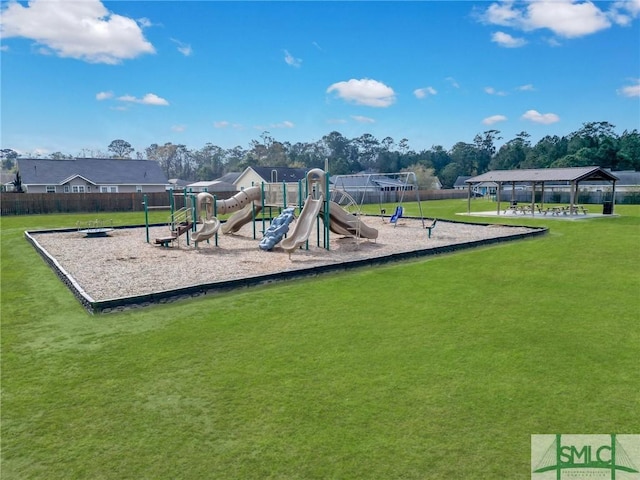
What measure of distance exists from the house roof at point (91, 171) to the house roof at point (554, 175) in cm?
3140

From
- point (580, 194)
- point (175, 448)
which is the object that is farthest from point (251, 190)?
point (580, 194)

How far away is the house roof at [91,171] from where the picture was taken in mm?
39031

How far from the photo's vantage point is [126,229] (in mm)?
19016

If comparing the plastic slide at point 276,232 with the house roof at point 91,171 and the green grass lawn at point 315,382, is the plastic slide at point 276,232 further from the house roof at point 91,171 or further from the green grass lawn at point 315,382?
the house roof at point 91,171

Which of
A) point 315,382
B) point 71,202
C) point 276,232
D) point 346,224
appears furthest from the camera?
point 71,202

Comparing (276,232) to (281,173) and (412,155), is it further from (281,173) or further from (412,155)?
(412,155)

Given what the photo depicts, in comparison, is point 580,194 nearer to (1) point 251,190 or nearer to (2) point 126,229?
(1) point 251,190

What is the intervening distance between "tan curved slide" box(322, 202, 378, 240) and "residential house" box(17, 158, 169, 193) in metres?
33.9

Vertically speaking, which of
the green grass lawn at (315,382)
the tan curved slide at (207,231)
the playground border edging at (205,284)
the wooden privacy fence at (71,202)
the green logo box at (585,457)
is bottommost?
the green logo box at (585,457)

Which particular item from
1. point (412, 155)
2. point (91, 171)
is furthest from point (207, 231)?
point (412, 155)

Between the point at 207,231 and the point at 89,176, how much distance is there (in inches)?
1321

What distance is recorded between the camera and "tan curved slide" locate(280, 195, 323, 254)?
11.5m

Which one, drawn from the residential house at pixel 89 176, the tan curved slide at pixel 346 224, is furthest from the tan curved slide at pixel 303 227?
the residential house at pixel 89 176

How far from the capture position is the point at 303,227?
12.2m
